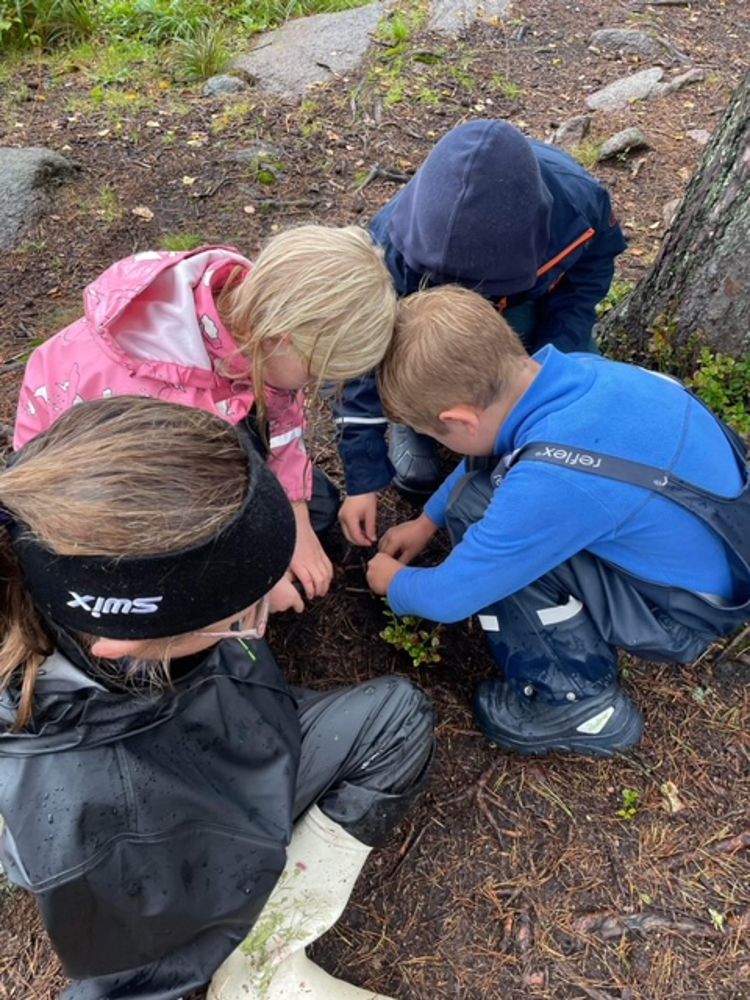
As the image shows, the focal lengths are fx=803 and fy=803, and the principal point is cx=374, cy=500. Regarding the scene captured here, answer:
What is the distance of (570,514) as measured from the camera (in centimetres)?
209

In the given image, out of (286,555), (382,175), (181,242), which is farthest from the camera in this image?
(382,175)

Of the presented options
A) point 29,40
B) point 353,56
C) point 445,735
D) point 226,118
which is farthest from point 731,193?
point 29,40

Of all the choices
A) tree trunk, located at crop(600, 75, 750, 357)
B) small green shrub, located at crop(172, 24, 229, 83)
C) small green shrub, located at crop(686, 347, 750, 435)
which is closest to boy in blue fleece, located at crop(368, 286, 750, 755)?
small green shrub, located at crop(686, 347, 750, 435)

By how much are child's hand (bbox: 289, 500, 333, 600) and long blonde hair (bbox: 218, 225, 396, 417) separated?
68 cm

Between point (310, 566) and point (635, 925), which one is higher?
point (310, 566)

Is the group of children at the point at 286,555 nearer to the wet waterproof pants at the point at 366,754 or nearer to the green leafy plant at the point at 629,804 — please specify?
the wet waterproof pants at the point at 366,754

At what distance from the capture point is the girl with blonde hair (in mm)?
2129

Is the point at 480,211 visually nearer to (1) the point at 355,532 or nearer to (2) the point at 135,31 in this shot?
(1) the point at 355,532

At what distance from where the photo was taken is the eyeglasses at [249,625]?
5.54ft

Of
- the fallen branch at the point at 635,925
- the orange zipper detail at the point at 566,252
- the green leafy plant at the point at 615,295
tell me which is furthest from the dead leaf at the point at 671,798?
the green leafy plant at the point at 615,295

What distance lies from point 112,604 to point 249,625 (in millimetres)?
442

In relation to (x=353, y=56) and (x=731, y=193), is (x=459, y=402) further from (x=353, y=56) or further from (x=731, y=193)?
(x=353, y=56)

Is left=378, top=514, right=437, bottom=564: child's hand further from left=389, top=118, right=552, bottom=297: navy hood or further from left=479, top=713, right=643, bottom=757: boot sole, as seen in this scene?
left=389, top=118, right=552, bottom=297: navy hood

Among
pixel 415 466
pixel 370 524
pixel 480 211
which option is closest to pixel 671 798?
pixel 370 524
